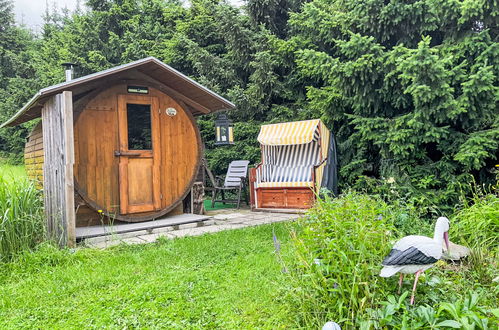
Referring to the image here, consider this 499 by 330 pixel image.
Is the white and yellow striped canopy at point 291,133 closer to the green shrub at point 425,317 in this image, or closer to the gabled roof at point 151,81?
the gabled roof at point 151,81

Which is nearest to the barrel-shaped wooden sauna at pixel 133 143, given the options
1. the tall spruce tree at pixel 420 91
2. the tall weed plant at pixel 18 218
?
the tall weed plant at pixel 18 218

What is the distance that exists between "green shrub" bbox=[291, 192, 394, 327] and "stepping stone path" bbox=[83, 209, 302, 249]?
1.54 meters

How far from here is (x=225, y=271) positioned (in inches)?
124

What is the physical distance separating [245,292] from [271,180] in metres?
5.15

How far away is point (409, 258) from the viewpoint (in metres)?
1.69

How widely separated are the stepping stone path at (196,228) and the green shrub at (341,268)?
1537 mm

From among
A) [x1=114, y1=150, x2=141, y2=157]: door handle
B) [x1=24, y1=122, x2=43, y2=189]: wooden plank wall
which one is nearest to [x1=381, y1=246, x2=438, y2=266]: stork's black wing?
[x1=114, y1=150, x2=141, y2=157]: door handle

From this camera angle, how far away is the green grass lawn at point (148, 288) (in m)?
2.25

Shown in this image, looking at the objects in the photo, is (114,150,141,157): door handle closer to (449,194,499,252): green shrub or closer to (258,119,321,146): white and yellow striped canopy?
(258,119,321,146): white and yellow striped canopy

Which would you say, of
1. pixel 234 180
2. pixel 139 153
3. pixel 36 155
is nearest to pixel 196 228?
pixel 139 153

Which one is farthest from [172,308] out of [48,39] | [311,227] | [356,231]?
[48,39]

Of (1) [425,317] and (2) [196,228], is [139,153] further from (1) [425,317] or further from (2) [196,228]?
(1) [425,317]

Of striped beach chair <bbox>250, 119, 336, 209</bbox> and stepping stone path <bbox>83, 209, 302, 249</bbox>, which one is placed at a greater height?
striped beach chair <bbox>250, 119, 336, 209</bbox>

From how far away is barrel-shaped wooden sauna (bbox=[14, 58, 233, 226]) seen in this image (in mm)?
4848
